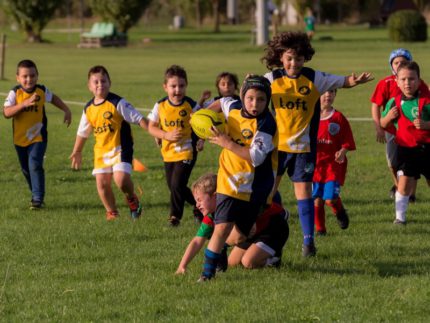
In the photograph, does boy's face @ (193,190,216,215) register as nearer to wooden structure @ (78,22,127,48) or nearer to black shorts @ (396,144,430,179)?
black shorts @ (396,144,430,179)

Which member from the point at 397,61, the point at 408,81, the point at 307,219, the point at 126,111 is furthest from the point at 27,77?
the point at 408,81

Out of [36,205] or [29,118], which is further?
[29,118]

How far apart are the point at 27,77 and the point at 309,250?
5.04 meters

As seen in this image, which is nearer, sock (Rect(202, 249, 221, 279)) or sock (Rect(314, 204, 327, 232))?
sock (Rect(202, 249, 221, 279))

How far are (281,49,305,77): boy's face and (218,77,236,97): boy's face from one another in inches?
93.0

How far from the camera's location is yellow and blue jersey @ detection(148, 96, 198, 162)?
11.4 m

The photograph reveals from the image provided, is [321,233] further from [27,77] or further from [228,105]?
[27,77]

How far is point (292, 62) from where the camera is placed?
9.34 m

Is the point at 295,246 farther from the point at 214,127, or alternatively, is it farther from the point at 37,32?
the point at 37,32

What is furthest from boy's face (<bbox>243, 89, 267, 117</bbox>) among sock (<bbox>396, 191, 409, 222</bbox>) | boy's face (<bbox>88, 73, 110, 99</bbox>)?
boy's face (<bbox>88, 73, 110, 99</bbox>)

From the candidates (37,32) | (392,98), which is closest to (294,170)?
(392,98)

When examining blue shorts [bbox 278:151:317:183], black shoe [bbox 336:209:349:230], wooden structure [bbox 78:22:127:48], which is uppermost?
blue shorts [bbox 278:151:317:183]

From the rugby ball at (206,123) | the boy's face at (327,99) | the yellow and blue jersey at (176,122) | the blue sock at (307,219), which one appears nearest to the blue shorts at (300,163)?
the blue sock at (307,219)

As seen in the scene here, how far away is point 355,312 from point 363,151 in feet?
34.7
